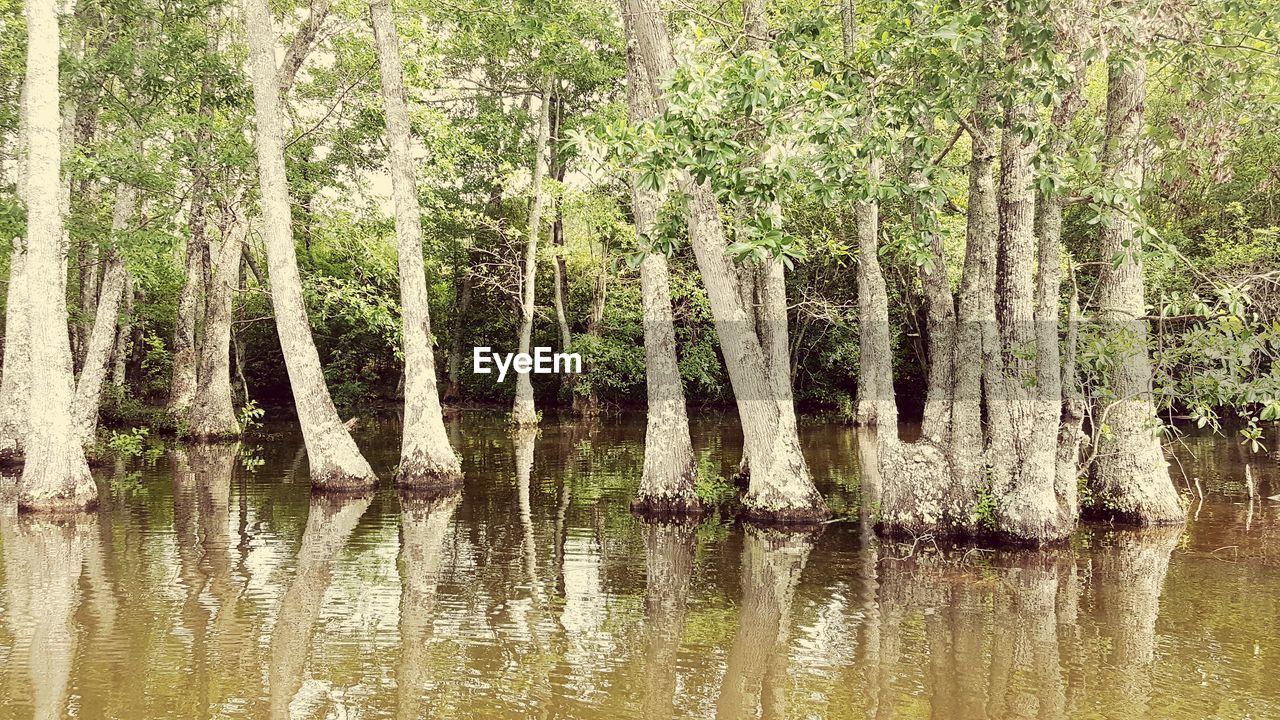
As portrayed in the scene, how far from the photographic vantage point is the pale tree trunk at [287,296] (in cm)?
1479

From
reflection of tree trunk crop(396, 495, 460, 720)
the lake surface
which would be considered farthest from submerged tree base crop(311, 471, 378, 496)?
the lake surface

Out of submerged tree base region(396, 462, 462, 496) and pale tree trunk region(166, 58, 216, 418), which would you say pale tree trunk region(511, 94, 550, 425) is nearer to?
pale tree trunk region(166, 58, 216, 418)

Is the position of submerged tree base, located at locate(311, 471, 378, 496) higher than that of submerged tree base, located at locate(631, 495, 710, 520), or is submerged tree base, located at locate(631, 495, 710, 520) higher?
submerged tree base, located at locate(311, 471, 378, 496)

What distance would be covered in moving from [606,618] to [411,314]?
895cm

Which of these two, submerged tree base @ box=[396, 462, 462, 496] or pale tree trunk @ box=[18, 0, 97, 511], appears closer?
pale tree trunk @ box=[18, 0, 97, 511]

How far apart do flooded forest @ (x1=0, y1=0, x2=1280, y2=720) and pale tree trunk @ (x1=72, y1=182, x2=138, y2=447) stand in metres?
0.09

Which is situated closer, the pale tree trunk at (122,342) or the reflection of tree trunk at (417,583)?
the reflection of tree trunk at (417,583)

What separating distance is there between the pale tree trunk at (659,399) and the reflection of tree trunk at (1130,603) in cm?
516

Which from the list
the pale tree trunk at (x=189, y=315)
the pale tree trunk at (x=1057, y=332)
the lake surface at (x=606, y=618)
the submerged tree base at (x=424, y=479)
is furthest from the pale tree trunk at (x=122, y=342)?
the pale tree trunk at (x=1057, y=332)

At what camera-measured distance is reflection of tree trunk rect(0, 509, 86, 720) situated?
609 cm

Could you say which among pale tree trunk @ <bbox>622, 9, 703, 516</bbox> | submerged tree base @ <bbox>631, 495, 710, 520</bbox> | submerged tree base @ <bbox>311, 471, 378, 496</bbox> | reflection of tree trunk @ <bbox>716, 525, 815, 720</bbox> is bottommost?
reflection of tree trunk @ <bbox>716, 525, 815, 720</bbox>

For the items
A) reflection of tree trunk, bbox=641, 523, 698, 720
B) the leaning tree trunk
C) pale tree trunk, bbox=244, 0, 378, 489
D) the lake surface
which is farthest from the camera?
pale tree trunk, bbox=244, 0, 378, 489

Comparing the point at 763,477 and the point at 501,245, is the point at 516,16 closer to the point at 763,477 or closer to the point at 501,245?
the point at 763,477

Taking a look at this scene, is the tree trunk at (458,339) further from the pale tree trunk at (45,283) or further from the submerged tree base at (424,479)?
the pale tree trunk at (45,283)
